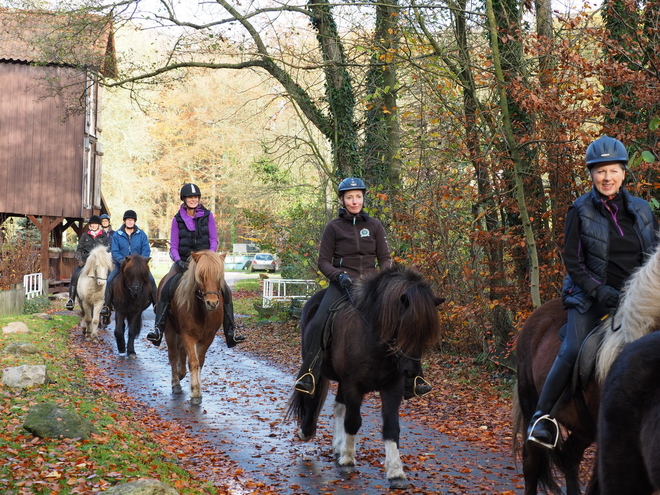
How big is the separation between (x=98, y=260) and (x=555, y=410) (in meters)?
15.0

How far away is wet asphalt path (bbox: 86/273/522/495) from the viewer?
6918mm

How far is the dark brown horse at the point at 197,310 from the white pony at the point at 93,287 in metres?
6.88

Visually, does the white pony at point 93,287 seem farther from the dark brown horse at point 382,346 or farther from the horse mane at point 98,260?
the dark brown horse at point 382,346

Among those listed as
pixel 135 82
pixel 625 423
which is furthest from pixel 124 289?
pixel 625 423

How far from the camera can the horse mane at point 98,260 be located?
18.2m

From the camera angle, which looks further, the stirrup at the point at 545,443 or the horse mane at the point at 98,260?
the horse mane at the point at 98,260

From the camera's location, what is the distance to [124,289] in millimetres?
15859

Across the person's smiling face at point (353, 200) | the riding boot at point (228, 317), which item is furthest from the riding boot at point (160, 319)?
the person's smiling face at point (353, 200)

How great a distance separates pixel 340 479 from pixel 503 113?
635 centimetres

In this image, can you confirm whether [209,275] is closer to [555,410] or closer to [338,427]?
[338,427]

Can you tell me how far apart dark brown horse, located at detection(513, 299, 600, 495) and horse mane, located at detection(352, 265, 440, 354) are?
914 millimetres

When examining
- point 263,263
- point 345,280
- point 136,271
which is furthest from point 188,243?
point 263,263

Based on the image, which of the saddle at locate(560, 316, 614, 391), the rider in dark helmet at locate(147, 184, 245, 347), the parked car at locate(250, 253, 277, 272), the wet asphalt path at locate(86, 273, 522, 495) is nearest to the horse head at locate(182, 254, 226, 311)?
the rider in dark helmet at locate(147, 184, 245, 347)

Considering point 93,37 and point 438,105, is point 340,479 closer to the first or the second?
point 438,105
